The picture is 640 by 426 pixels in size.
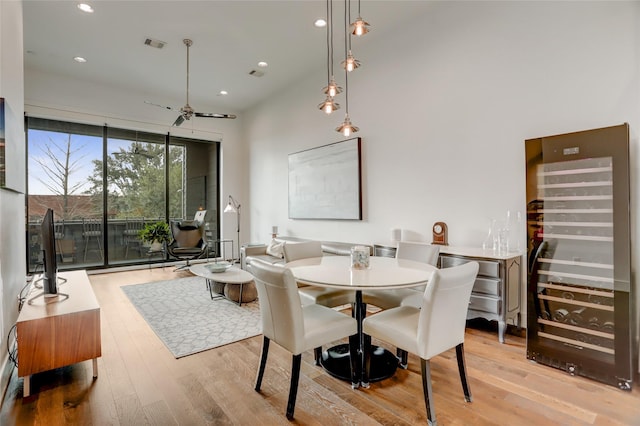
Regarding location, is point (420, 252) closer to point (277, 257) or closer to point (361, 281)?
point (361, 281)

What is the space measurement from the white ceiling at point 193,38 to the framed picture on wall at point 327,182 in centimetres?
135

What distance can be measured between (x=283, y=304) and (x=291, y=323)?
0.12 metres

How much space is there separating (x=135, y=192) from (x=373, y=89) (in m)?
5.06

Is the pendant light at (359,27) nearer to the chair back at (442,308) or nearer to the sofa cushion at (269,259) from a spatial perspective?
the chair back at (442,308)

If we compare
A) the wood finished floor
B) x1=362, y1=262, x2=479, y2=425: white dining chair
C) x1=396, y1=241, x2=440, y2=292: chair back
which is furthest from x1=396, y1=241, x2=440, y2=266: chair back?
x1=362, y1=262, x2=479, y2=425: white dining chair

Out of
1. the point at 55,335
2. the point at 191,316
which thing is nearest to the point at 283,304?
the point at 55,335

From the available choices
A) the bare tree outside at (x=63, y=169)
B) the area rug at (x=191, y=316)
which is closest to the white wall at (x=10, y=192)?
the area rug at (x=191, y=316)

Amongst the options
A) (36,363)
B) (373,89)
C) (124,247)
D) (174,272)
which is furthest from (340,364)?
(124,247)

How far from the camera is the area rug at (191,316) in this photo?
118 inches

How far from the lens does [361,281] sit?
2.06m

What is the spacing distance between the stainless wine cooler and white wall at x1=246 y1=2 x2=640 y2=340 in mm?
385

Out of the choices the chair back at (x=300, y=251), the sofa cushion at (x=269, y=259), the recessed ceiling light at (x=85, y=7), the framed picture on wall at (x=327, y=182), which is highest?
the recessed ceiling light at (x=85, y=7)

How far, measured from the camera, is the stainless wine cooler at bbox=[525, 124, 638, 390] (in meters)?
2.20

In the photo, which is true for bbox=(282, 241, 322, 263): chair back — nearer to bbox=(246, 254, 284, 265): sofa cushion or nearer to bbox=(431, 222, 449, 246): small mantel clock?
bbox=(431, 222, 449, 246): small mantel clock
